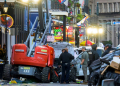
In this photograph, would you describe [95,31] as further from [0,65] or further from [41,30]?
[0,65]

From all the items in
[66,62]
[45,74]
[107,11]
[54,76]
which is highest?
[107,11]

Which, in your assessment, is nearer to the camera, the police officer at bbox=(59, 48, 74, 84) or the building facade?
the police officer at bbox=(59, 48, 74, 84)

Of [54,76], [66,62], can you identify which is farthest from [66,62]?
[54,76]

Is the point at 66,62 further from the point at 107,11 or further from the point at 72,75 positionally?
the point at 107,11

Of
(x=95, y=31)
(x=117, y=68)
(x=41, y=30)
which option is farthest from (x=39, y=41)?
(x=95, y=31)

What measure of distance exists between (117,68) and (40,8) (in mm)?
11705

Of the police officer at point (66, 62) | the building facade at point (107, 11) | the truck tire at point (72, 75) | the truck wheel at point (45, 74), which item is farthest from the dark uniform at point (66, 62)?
the building facade at point (107, 11)

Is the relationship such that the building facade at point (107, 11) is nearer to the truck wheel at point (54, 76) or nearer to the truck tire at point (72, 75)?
the truck tire at point (72, 75)

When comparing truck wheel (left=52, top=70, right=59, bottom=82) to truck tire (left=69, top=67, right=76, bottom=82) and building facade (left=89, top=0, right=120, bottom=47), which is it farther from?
building facade (left=89, top=0, right=120, bottom=47)

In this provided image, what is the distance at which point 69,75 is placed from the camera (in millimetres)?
16203

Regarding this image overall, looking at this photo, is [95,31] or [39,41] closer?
[39,41]

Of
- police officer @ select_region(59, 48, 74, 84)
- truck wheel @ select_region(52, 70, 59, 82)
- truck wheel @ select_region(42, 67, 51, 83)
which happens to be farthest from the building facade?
truck wheel @ select_region(42, 67, 51, 83)

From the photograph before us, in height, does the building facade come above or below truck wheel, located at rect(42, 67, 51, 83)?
above

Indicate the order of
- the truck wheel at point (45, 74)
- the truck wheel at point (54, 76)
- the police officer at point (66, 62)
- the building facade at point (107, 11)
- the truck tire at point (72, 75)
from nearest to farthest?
the truck wheel at point (45, 74) < the police officer at point (66, 62) < the truck wheel at point (54, 76) < the truck tire at point (72, 75) < the building facade at point (107, 11)
